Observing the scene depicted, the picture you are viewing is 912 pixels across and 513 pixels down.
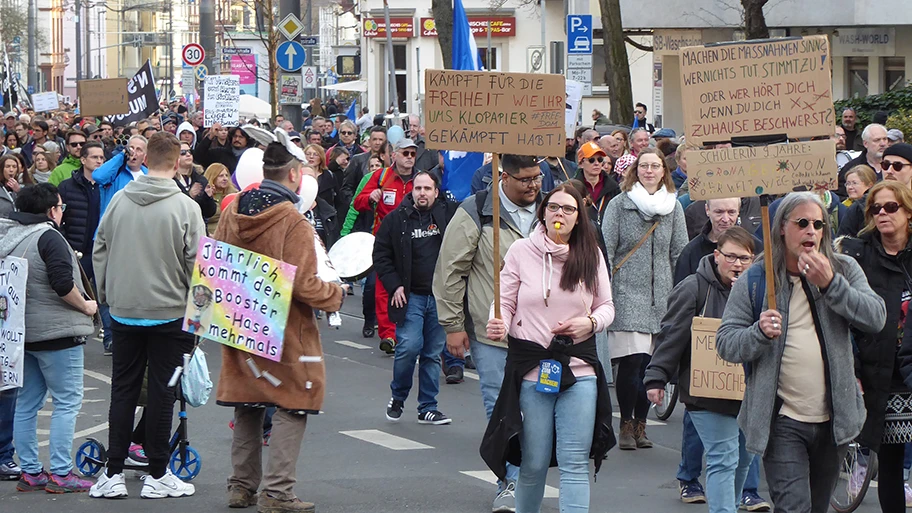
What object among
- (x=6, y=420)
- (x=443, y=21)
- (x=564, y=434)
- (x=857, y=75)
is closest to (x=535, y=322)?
(x=564, y=434)

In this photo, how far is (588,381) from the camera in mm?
6422

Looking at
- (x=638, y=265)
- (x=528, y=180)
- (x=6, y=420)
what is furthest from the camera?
(x=638, y=265)

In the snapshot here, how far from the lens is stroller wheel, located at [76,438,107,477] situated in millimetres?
8188

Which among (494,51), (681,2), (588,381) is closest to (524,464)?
(588,381)

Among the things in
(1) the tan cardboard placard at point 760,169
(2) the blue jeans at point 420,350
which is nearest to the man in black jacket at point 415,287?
(2) the blue jeans at point 420,350

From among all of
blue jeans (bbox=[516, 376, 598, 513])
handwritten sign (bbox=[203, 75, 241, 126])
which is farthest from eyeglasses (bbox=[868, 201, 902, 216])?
handwritten sign (bbox=[203, 75, 241, 126])

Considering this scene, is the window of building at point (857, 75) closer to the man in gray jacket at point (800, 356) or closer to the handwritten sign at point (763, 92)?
the handwritten sign at point (763, 92)

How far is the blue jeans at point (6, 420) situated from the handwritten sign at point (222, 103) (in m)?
14.4

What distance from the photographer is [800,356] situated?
5734mm

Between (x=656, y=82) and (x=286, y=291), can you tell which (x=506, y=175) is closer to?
(x=286, y=291)

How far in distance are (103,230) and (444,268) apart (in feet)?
6.11

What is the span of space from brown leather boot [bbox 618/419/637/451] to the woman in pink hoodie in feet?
9.45

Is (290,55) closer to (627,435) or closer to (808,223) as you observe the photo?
(627,435)

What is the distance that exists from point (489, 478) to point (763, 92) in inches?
131
